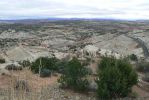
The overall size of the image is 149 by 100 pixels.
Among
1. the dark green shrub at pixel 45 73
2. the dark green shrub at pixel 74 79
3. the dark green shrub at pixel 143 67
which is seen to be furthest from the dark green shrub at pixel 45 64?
the dark green shrub at pixel 143 67

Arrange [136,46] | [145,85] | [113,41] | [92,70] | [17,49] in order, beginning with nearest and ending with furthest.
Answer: [145,85] → [92,70] → [17,49] → [136,46] → [113,41]

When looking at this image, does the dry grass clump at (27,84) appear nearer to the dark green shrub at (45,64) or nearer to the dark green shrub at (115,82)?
the dark green shrub at (45,64)

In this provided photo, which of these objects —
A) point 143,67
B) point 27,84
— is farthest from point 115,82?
point 143,67

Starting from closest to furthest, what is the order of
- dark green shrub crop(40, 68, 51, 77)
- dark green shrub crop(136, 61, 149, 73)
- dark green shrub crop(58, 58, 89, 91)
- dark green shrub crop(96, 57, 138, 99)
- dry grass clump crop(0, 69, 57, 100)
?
dry grass clump crop(0, 69, 57, 100) → dark green shrub crop(96, 57, 138, 99) → dark green shrub crop(58, 58, 89, 91) → dark green shrub crop(40, 68, 51, 77) → dark green shrub crop(136, 61, 149, 73)

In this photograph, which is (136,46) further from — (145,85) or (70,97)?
(70,97)

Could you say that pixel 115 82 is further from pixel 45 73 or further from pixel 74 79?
pixel 45 73

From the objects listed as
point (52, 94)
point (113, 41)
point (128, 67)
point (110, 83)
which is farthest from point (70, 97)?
point (113, 41)

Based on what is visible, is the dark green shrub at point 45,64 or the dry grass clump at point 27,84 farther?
the dark green shrub at point 45,64

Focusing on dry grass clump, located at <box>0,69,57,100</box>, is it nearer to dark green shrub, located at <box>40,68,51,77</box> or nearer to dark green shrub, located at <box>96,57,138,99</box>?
dark green shrub, located at <box>40,68,51,77</box>

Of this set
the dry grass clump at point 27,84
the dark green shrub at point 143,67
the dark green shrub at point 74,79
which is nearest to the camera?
the dry grass clump at point 27,84

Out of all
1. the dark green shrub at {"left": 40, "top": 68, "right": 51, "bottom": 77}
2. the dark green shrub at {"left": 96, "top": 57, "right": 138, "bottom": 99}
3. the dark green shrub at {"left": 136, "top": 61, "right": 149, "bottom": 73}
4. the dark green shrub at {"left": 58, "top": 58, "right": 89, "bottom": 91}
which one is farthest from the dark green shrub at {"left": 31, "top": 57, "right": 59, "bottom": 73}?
the dark green shrub at {"left": 136, "top": 61, "right": 149, "bottom": 73}

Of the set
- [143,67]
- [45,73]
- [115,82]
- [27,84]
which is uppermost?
[115,82]
